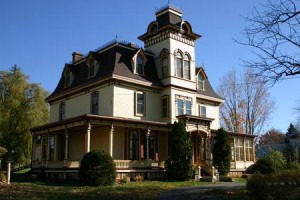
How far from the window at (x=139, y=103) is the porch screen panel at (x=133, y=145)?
185 centimetres

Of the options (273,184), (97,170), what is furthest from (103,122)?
(273,184)

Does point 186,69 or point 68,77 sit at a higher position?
point 186,69

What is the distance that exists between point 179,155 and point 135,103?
5.68 metres

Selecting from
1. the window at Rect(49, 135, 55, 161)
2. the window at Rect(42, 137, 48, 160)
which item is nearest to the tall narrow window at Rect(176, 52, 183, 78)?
the window at Rect(49, 135, 55, 161)

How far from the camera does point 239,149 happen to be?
36.5 m

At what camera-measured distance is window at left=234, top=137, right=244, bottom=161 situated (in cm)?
3598

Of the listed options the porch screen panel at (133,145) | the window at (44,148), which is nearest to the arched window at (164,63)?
the porch screen panel at (133,145)

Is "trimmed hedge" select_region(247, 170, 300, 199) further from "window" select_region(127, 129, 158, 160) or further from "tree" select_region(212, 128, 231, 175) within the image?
"tree" select_region(212, 128, 231, 175)

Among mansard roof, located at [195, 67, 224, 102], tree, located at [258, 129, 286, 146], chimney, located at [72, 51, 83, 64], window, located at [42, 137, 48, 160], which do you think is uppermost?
chimney, located at [72, 51, 83, 64]

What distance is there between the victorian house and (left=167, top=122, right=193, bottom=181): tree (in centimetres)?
149

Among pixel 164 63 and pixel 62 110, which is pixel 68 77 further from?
pixel 164 63

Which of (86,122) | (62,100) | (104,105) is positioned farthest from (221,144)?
(62,100)

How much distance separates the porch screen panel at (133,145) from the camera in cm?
2772

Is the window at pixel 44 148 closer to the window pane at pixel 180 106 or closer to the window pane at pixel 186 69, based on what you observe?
the window pane at pixel 180 106
